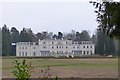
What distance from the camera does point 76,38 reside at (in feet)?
294

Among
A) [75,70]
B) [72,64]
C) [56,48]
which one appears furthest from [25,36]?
[75,70]

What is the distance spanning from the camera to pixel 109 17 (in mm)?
7211

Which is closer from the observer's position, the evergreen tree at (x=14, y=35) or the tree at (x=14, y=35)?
the tree at (x=14, y=35)

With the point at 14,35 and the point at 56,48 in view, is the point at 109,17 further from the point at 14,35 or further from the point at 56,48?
the point at 14,35

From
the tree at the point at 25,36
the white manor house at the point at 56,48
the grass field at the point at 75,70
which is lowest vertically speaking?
the grass field at the point at 75,70

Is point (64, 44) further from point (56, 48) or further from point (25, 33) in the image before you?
point (25, 33)

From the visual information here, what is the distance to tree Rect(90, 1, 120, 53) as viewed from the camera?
7007 millimetres

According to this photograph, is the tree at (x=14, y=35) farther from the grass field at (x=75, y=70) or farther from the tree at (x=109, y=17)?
the tree at (x=109, y=17)

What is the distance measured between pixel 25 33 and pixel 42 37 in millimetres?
7009

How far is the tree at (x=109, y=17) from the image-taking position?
7.01 m

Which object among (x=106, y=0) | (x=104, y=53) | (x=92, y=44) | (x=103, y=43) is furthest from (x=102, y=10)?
(x=92, y=44)

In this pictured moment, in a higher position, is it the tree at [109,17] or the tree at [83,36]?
the tree at [83,36]

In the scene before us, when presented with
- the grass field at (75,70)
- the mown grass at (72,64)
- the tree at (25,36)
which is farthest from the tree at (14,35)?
the grass field at (75,70)

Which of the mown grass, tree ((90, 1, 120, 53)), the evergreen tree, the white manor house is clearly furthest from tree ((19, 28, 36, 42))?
tree ((90, 1, 120, 53))
